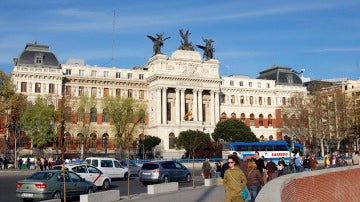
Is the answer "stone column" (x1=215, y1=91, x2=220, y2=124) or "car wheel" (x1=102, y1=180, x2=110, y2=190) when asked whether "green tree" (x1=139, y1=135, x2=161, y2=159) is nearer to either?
"stone column" (x1=215, y1=91, x2=220, y2=124)

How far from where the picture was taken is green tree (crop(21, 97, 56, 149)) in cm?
6181

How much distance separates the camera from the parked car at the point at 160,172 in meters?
→ 30.4

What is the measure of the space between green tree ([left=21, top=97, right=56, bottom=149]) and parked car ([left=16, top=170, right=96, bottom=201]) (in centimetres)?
4311

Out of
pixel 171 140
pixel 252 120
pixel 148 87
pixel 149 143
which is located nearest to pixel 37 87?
pixel 148 87

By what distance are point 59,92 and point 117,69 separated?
39.4ft

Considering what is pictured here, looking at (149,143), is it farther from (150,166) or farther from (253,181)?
(253,181)

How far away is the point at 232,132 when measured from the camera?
72.7 metres

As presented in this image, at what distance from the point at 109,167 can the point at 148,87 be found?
47.9 metres

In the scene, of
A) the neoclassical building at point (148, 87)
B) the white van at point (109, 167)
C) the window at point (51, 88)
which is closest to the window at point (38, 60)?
the neoclassical building at point (148, 87)

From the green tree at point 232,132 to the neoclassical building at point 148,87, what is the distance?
5047 millimetres

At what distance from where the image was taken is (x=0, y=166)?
53.2 m

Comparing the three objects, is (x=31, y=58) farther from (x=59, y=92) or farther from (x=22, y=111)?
(x=22, y=111)

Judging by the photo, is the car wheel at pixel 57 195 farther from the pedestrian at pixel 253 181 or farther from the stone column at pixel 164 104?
the stone column at pixel 164 104

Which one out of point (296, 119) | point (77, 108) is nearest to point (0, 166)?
point (77, 108)
